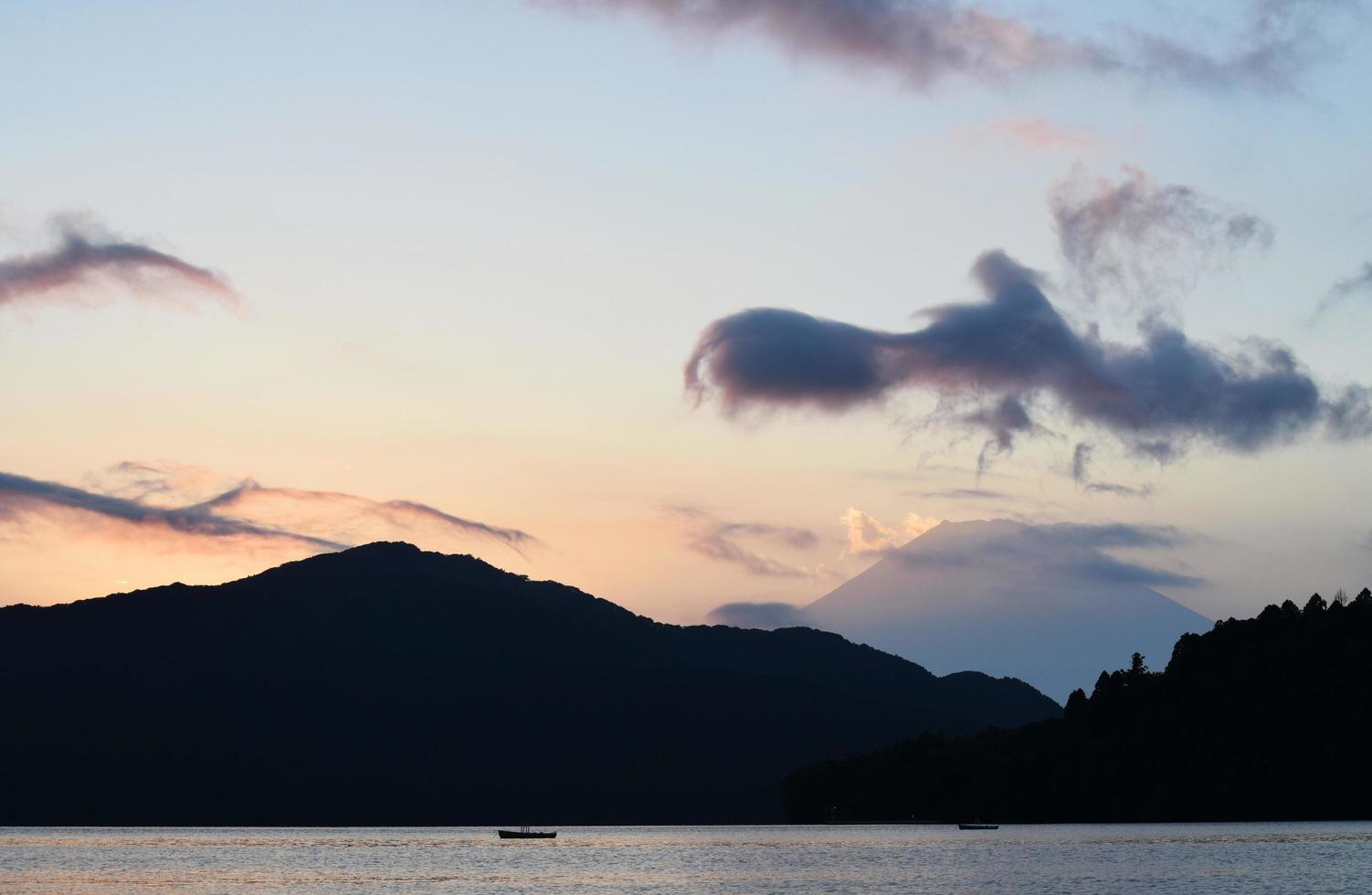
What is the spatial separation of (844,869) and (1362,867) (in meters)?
62.7

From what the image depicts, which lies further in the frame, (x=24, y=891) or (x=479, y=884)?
(x=479, y=884)

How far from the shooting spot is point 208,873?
639 ft

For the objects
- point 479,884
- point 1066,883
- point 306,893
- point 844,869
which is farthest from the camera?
point 844,869

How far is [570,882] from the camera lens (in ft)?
576

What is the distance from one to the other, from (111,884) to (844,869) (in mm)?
86918

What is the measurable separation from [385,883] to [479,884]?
11.7 meters

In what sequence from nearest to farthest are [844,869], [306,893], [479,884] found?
[306,893], [479,884], [844,869]

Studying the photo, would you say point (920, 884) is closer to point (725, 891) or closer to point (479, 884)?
point (725, 891)

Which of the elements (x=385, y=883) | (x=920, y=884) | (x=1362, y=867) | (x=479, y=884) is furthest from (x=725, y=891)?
(x=1362, y=867)

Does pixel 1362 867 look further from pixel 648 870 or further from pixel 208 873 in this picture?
pixel 208 873

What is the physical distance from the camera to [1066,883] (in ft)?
493

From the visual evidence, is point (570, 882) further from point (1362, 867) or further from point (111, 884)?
point (1362, 867)

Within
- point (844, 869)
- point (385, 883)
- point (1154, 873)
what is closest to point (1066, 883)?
point (1154, 873)

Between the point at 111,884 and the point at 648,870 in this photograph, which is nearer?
the point at 111,884
